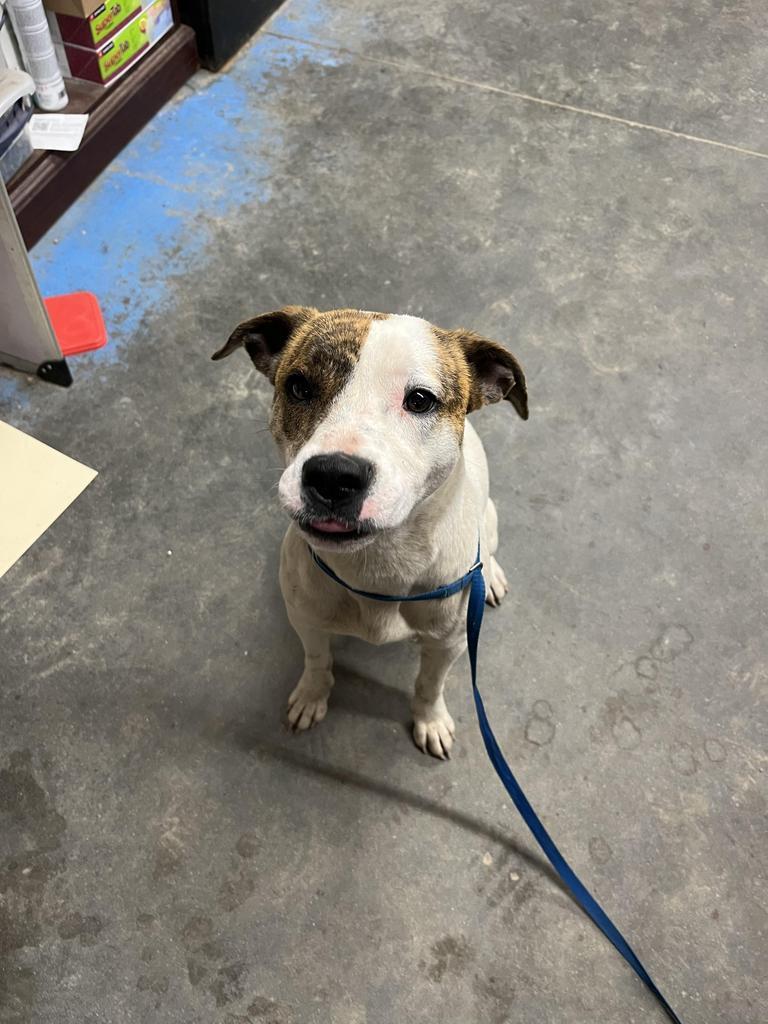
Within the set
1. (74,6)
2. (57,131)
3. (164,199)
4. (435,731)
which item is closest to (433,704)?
(435,731)

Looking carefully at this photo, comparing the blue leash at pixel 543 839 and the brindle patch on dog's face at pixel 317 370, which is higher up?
the brindle patch on dog's face at pixel 317 370

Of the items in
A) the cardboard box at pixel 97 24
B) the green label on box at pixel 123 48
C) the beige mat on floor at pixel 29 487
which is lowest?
the beige mat on floor at pixel 29 487

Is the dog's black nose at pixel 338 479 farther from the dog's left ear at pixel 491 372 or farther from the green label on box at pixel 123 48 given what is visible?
the green label on box at pixel 123 48

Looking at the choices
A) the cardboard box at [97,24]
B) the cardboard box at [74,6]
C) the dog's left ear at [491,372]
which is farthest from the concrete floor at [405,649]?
the dog's left ear at [491,372]

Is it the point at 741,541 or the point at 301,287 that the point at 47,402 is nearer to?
the point at 301,287

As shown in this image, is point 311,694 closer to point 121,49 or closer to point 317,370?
point 317,370

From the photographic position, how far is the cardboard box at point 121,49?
10.9 ft

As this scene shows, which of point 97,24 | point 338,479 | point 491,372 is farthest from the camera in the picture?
point 97,24

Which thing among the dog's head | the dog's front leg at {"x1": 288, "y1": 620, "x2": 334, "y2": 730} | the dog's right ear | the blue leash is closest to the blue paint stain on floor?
the dog's right ear

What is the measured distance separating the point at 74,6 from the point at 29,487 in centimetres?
202

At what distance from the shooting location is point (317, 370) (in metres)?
1.52

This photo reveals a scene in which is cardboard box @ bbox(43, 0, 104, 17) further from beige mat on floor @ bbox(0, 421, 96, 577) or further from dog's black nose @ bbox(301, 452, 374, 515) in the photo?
dog's black nose @ bbox(301, 452, 374, 515)

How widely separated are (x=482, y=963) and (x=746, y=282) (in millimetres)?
2909

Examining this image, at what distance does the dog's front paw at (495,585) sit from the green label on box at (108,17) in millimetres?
2796
